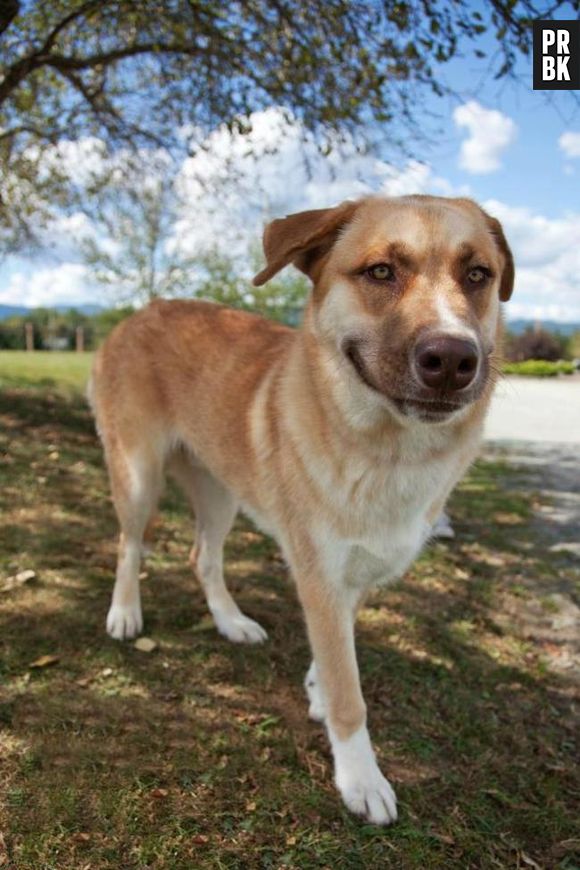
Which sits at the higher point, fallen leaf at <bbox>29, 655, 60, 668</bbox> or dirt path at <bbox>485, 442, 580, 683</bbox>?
fallen leaf at <bbox>29, 655, 60, 668</bbox>

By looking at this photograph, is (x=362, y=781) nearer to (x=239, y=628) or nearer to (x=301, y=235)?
(x=239, y=628)

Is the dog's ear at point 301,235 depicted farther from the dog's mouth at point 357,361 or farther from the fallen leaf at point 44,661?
the fallen leaf at point 44,661

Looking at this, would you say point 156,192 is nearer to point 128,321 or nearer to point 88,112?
point 88,112

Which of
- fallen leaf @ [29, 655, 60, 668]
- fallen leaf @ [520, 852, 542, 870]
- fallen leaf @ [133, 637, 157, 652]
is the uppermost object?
fallen leaf @ [29, 655, 60, 668]

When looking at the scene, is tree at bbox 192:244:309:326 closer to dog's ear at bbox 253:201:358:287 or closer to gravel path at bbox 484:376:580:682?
gravel path at bbox 484:376:580:682

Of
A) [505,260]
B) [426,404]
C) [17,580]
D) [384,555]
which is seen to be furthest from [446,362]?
[17,580]

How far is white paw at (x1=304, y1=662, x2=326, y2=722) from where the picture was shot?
303 centimetres

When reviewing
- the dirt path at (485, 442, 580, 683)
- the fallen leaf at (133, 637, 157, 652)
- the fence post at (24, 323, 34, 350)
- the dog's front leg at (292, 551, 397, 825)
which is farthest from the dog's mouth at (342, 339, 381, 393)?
the fence post at (24, 323, 34, 350)

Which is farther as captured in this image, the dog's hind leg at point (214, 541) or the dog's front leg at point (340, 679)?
the dog's hind leg at point (214, 541)

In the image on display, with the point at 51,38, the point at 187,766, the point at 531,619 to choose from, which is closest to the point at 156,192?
the point at 51,38

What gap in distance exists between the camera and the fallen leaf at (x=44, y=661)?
322 centimetres

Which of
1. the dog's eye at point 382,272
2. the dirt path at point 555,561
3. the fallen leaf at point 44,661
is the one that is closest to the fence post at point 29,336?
the dirt path at point 555,561

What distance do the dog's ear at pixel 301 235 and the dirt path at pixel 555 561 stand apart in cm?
259

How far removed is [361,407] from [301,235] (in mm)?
713
